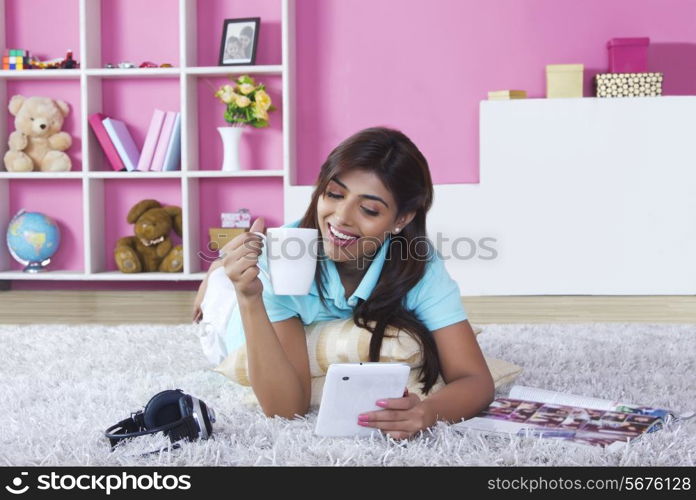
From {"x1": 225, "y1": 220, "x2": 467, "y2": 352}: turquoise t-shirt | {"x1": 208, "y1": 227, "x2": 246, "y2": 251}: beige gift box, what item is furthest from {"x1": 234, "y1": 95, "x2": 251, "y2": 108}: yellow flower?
{"x1": 225, "y1": 220, "x2": 467, "y2": 352}: turquoise t-shirt

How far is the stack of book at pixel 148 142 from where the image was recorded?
146 inches

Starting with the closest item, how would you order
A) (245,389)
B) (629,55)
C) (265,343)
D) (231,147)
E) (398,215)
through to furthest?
(265,343) < (398,215) < (245,389) < (629,55) < (231,147)

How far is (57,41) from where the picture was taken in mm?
3865

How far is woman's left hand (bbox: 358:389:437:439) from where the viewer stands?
131 centimetres

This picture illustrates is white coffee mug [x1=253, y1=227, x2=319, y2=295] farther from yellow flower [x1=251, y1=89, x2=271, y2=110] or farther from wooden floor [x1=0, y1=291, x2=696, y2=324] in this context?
yellow flower [x1=251, y1=89, x2=271, y2=110]

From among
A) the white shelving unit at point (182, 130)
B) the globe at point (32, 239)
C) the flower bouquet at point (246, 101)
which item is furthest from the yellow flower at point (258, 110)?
the globe at point (32, 239)

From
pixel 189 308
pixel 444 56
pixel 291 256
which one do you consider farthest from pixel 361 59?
pixel 291 256

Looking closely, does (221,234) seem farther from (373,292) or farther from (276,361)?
(276,361)

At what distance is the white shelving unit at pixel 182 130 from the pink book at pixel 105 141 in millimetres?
32

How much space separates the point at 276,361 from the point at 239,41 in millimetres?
2579

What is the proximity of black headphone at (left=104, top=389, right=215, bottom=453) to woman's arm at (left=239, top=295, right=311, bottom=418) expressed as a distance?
0.11 meters

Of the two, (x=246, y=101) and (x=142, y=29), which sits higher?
(x=142, y=29)

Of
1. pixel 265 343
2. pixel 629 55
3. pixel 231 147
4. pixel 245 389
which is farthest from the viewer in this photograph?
pixel 231 147

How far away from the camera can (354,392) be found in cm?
129
